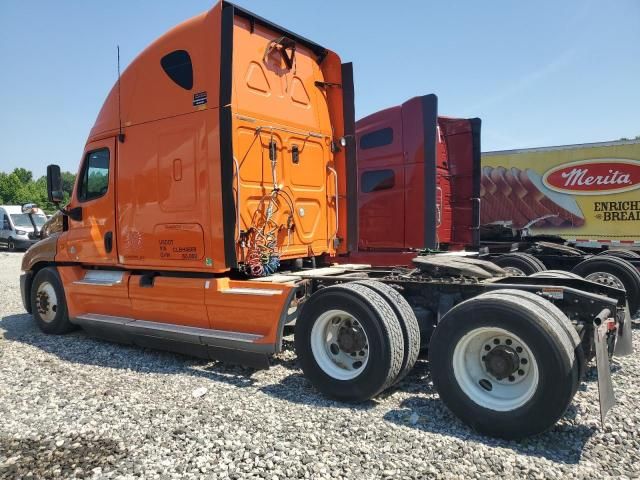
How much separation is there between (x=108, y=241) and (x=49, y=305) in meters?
1.82

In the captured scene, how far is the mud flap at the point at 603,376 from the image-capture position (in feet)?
11.2

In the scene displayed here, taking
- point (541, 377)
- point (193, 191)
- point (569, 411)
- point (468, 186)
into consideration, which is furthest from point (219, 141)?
point (468, 186)

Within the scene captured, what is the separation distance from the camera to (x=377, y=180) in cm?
850

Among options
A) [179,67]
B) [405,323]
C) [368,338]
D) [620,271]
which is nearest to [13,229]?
[179,67]

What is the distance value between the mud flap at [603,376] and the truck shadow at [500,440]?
294mm

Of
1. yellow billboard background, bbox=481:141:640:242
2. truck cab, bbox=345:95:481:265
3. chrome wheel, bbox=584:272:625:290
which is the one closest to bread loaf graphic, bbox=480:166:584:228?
yellow billboard background, bbox=481:141:640:242

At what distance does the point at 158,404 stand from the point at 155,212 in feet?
8.07

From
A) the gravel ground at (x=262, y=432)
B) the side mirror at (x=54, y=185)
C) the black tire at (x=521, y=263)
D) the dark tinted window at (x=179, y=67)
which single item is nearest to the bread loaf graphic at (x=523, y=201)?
the black tire at (x=521, y=263)

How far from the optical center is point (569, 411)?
408cm

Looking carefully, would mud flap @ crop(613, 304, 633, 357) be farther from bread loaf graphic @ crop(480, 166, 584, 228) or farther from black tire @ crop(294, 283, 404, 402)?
bread loaf graphic @ crop(480, 166, 584, 228)

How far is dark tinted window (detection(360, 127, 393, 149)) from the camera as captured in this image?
27.3 ft

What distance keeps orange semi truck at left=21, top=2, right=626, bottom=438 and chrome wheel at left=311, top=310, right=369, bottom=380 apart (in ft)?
0.05

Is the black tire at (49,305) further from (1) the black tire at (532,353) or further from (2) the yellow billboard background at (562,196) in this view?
(2) the yellow billboard background at (562,196)

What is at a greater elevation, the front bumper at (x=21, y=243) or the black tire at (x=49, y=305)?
the front bumper at (x=21, y=243)
